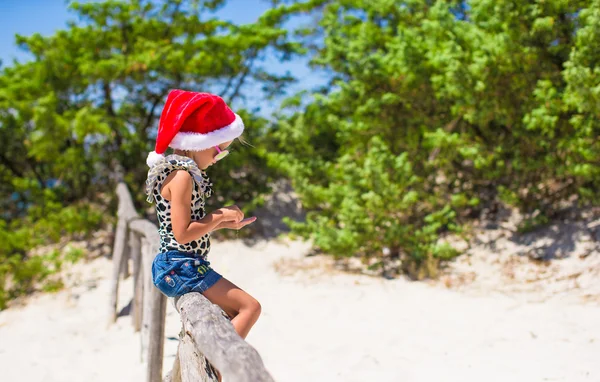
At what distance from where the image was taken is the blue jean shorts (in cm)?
182

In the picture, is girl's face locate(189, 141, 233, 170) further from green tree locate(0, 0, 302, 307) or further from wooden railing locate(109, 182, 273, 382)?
green tree locate(0, 0, 302, 307)

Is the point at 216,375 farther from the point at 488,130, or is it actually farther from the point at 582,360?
the point at 488,130

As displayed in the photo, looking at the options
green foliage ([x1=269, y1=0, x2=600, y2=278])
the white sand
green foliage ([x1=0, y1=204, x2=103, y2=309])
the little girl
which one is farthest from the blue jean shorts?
green foliage ([x1=0, y1=204, x2=103, y2=309])

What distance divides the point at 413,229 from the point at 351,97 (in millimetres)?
2006

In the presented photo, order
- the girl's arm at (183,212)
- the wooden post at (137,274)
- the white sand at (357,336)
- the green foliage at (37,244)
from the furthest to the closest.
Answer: the green foliage at (37,244), the wooden post at (137,274), the white sand at (357,336), the girl's arm at (183,212)

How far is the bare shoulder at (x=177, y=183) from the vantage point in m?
1.71

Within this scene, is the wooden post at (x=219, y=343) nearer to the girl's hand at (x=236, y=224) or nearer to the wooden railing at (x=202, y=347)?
the wooden railing at (x=202, y=347)

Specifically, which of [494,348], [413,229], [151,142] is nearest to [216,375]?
[494,348]

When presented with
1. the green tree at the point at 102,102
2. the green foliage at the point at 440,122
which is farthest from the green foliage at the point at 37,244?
the green foliage at the point at 440,122

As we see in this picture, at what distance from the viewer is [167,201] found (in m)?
1.83

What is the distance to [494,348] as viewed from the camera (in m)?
3.66

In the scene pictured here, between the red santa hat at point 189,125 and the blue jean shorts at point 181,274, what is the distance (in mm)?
358

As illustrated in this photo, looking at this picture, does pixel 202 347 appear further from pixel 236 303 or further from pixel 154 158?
pixel 154 158

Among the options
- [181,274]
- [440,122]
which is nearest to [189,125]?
[181,274]
